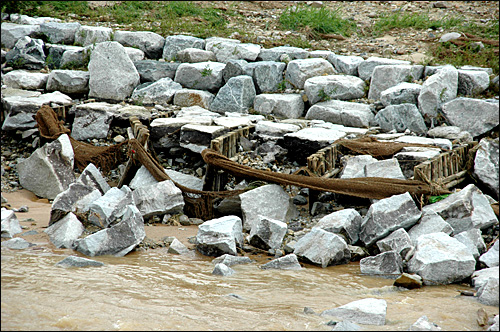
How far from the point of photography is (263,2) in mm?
14141

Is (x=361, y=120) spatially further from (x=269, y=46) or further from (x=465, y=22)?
(x=465, y=22)

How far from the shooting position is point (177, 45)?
11.0m

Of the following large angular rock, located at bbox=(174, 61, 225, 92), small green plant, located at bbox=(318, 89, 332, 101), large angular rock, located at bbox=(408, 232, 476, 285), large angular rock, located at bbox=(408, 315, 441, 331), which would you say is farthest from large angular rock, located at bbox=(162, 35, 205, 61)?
large angular rock, located at bbox=(408, 315, 441, 331)

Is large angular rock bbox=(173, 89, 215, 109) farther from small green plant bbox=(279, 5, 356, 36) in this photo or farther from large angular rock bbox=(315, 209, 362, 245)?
large angular rock bbox=(315, 209, 362, 245)

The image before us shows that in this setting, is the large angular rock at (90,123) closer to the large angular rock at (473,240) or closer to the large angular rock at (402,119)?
the large angular rock at (402,119)

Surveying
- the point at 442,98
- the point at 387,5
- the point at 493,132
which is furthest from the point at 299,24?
the point at 493,132

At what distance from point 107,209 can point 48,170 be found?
214 cm

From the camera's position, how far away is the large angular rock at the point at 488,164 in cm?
680

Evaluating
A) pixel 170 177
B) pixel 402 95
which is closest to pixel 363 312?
pixel 170 177

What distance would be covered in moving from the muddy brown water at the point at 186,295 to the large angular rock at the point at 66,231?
4.0 inches

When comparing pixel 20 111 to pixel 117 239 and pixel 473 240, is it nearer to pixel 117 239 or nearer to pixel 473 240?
pixel 117 239

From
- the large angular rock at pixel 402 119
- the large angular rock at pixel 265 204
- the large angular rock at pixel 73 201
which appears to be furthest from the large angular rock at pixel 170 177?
the large angular rock at pixel 402 119

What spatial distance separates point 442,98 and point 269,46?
424 cm

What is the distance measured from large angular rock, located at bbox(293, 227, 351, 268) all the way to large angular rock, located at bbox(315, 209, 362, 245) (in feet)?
1.02
